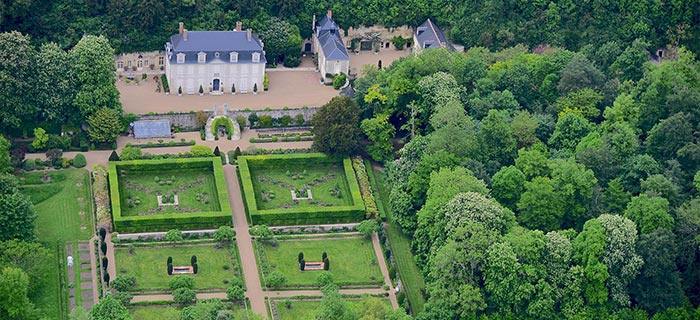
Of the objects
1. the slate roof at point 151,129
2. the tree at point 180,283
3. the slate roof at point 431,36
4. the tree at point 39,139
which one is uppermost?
the slate roof at point 431,36

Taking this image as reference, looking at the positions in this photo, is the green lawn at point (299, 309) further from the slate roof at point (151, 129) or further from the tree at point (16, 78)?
the tree at point (16, 78)

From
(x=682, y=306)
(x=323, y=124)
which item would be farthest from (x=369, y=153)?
(x=682, y=306)

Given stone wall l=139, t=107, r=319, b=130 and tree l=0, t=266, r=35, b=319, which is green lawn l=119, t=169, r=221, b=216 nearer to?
stone wall l=139, t=107, r=319, b=130

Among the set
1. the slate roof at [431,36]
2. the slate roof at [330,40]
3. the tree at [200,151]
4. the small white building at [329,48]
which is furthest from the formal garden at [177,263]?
the slate roof at [431,36]

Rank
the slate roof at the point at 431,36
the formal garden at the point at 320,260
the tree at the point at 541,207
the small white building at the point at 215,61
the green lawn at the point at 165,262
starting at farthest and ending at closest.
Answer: the slate roof at the point at 431,36 → the small white building at the point at 215,61 → the formal garden at the point at 320,260 → the tree at the point at 541,207 → the green lawn at the point at 165,262

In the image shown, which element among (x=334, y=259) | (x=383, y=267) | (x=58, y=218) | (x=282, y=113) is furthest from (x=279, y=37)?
(x=383, y=267)

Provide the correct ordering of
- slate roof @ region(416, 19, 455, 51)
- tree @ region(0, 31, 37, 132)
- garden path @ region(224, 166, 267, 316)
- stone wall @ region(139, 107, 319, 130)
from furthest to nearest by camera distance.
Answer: slate roof @ region(416, 19, 455, 51) < stone wall @ region(139, 107, 319, 130) < tree @ region(0, 31, 37, 132) < garden path @ region(224, 166, 267, 316)

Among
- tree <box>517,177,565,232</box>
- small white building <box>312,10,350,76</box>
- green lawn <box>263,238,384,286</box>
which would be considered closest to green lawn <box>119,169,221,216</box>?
green lawn <box>263,238,384,286</box>
